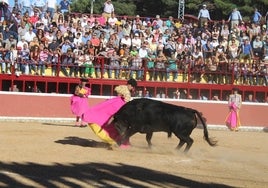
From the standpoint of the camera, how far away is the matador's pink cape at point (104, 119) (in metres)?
9.88

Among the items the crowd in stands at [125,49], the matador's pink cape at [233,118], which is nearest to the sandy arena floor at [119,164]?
the matador's pink cape at [233,118]

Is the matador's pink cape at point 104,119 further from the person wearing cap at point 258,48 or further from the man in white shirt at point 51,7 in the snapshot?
the person wearing cap at point 258,48

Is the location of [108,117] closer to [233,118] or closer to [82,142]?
[82,142]

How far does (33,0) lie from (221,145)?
436 inches

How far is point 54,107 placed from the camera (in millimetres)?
17688

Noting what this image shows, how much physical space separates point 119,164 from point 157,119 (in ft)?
5.27

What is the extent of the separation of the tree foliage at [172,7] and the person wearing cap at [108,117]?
101 ft

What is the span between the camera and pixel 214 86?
768 inches

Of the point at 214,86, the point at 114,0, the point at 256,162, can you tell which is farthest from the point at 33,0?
the point at 114,0

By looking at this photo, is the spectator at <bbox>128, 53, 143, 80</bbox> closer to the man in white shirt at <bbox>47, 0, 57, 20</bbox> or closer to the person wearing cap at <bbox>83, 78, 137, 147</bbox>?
the man in white shirt at <bbox>47, 0, 57, 20</bbox>

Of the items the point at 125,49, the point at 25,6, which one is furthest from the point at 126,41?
the point at 25,6

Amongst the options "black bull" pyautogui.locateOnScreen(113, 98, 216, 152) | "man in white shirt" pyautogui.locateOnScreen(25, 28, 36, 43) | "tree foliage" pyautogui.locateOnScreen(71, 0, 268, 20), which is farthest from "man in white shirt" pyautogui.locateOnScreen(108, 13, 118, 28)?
"tree foliage" pyautogui.locateOnScreen(71, 0, 268, 20)

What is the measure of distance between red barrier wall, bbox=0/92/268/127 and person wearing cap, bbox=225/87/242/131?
1.00m

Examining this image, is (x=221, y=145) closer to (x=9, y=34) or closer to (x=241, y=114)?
(x=241, y=114)
